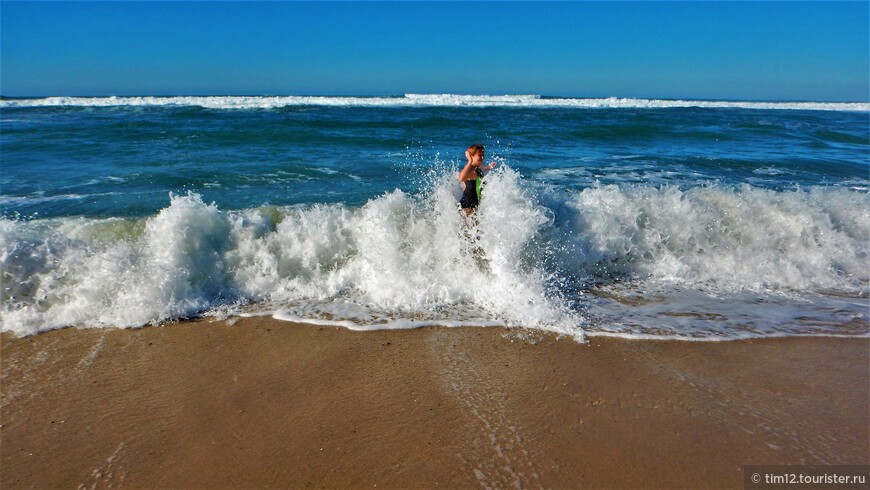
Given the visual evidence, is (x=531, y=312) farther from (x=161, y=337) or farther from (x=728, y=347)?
(x=161, y=337)

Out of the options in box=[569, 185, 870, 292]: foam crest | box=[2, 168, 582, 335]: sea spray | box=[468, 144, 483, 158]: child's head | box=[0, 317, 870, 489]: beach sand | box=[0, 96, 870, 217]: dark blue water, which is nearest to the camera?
box=[0, 317, 870, 489]: beach sand

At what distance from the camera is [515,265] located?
16.5 feet

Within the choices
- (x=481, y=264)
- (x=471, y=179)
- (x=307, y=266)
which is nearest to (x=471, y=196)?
(x=471, y=179)

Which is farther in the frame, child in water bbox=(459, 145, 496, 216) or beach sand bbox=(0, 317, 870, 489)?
child in water bbox=(459, 145, 496, 216)

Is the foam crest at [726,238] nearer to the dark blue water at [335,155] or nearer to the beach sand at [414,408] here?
the beach sand at [414,408]

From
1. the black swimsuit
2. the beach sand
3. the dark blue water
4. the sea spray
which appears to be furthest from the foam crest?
the dark blue water

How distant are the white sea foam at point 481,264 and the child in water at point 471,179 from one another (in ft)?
0.45

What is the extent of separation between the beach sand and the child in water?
66.5 inches

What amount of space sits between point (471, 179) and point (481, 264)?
928 millimetres

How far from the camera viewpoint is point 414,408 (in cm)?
311

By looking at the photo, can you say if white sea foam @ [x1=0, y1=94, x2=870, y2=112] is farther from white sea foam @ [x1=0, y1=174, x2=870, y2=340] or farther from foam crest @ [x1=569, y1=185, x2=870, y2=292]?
foam crest @ [x1=569, y1=185, x2=870, y2=292]

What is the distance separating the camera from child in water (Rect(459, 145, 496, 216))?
534 centimetres

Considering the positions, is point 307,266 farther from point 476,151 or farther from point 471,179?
point 476,151

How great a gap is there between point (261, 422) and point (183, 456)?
0.43 meters
